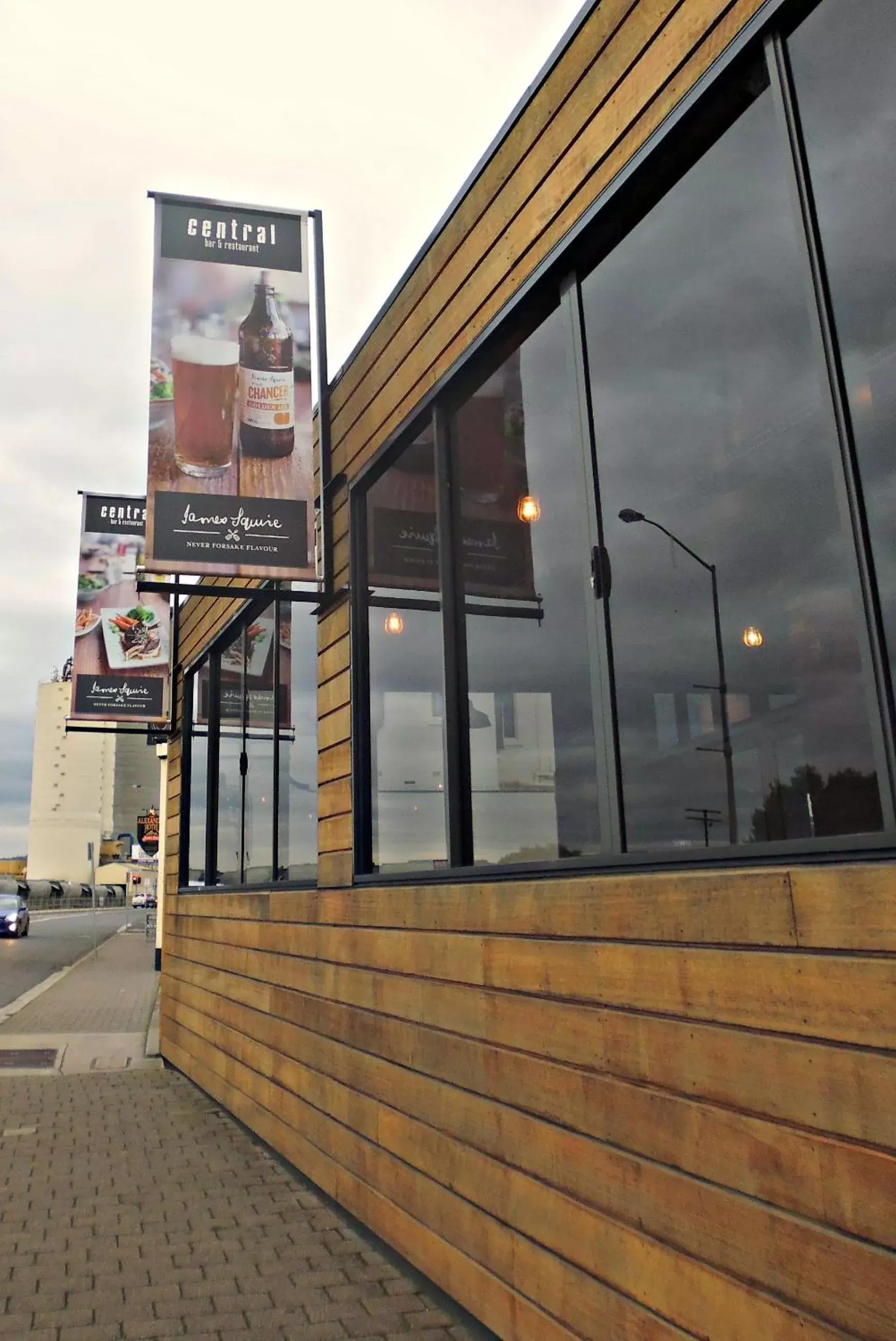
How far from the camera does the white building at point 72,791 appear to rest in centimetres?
10662

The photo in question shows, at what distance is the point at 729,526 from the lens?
283cm

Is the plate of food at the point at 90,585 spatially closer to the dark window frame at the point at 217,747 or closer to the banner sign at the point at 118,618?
the banner sign at the point at 118,618

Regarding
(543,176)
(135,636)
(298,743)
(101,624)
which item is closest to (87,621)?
(101,624)

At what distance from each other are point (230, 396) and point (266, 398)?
0.20m

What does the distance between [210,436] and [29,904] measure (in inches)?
3042

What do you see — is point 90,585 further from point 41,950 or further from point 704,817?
point 41,950

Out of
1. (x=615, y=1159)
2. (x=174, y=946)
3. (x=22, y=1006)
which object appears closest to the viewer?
(x=615, y=1159)

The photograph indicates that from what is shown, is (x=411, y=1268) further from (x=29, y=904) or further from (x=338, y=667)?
(x=29, y=904)

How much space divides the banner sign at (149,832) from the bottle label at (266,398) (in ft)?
80.0

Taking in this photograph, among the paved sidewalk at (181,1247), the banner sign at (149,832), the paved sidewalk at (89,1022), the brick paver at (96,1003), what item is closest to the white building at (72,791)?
the banner sign at (149,832)

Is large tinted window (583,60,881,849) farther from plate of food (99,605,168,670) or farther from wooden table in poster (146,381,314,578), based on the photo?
plate of food (99,605,168,670)

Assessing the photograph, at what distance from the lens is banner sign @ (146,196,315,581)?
221 inches

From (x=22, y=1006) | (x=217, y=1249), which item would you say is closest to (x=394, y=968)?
(x=217, y=1249)

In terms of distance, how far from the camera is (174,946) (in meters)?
10.4
